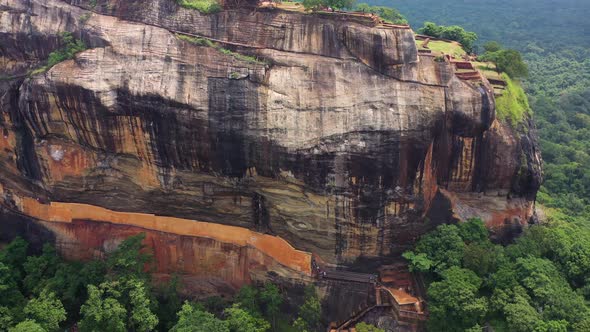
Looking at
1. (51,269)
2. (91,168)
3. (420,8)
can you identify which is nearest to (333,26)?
(91,168)

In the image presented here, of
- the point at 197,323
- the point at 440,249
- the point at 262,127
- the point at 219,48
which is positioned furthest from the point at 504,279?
the point at 219,48

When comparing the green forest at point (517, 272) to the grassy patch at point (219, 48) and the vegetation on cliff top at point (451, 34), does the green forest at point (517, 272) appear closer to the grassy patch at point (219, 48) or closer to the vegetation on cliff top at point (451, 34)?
the vegetation on cliff top at point (451, 34)

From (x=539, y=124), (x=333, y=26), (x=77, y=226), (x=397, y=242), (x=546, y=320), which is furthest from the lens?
(x=539, y=124)

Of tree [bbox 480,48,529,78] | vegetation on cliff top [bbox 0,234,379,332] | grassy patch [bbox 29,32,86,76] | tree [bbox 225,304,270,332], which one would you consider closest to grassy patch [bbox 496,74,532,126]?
tree [bbox 480,48,529,78]

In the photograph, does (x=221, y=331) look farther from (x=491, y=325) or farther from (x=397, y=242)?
(x=491, y=325)

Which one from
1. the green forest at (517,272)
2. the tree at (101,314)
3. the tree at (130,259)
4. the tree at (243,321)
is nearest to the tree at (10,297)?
the tree at (101,314)
